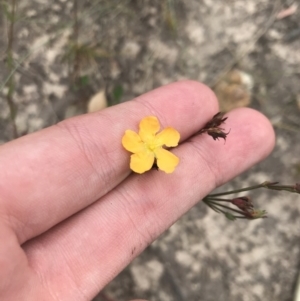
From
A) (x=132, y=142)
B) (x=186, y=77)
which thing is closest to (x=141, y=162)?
(x=132, y=142)

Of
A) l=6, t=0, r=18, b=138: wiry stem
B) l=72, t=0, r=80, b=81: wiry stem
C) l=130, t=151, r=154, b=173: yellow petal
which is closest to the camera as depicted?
l=130, t=151, r=154, b=173: yellow petal

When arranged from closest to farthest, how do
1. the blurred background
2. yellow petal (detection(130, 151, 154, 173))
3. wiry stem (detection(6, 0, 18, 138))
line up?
yellow petal (detection(130, 151, 154, 173)) < wiry stem (detection(6, 0, 18, 138)) < the blurred background

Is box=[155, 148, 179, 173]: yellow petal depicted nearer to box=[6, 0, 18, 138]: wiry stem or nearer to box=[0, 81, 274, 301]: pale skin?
box=[0, 81, 274, 301]: pale skin

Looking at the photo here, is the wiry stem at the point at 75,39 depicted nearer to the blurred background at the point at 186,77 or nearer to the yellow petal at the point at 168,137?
the blurred background at the point at 186,77

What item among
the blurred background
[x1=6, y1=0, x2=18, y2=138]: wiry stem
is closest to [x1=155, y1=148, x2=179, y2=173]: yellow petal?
the blurred background

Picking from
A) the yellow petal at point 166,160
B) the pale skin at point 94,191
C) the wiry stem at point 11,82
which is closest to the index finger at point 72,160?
the pale skin at point 94,191

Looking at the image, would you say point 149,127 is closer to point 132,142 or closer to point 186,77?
point 132,142

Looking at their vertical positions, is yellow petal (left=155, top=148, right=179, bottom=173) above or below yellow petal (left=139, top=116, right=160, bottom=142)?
below

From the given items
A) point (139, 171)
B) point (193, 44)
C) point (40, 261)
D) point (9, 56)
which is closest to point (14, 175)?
point (40, 261)
